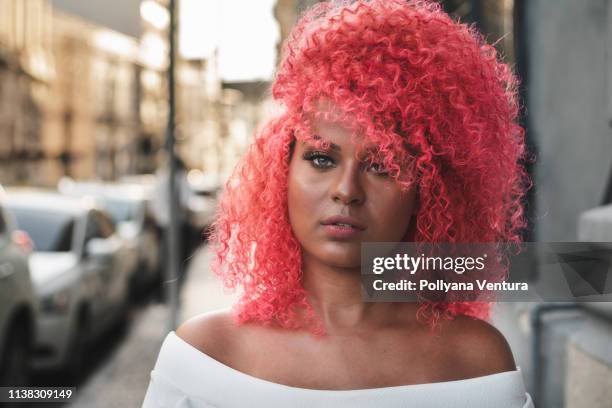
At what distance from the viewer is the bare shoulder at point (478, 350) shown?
5.33ft

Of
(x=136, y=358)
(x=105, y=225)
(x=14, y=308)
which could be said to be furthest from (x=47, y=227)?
(x=14, y=308)

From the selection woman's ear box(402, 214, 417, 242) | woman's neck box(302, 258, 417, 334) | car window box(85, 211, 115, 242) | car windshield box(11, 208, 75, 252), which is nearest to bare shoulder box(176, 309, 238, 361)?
woman's neck box(302, 258, 417, 334)

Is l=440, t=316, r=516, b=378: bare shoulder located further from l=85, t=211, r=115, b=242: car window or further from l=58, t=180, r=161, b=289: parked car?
l=58, t=180, r=161, b=289: parked car

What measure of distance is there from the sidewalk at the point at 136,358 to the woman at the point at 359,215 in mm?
1760

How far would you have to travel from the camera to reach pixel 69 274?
6.31 metres

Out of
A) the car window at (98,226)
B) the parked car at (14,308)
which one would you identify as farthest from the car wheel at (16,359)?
the car window at (98,226)

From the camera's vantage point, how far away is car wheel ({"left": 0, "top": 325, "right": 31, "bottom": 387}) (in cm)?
445

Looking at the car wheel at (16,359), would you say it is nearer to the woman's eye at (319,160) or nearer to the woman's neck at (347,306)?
the woman's neck at (347,306)

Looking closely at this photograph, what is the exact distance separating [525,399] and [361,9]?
2.77 ft

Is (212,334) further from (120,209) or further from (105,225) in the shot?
(120,209)

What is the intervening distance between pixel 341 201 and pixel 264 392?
1.26 ft

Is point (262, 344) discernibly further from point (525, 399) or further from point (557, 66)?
point (557, 66)

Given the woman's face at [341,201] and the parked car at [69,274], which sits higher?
the woman's face at [341,201]

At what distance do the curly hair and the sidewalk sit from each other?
1.67 meters
